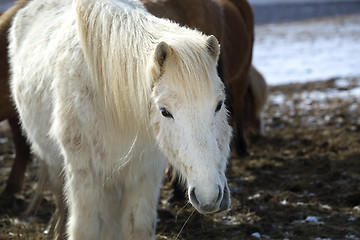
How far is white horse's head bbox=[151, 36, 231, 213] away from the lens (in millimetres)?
2412

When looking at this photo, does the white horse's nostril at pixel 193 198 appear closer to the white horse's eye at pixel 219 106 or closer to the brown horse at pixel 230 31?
the white horse's eye at pixel 219 106

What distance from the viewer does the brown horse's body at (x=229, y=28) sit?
477cm

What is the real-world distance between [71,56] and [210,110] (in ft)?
3.43

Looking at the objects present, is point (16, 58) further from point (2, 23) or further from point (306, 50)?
point (306, 50)

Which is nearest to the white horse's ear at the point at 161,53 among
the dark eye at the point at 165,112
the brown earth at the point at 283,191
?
the dark eye at the point at 165,112

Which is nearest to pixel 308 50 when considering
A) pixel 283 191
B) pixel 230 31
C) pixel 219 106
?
pixel 230 31

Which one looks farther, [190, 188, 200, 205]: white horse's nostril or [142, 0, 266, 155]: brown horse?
[142, 0, 266, 155]: brown horse

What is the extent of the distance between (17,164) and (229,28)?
2874mm

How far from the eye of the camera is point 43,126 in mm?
3486

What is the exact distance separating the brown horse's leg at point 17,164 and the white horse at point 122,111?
164 cm

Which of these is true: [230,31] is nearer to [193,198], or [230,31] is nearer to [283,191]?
[283,191]

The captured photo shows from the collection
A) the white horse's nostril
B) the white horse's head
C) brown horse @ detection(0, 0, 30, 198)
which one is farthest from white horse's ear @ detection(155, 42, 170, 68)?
brown horse @ detection(0, 0, 30, 198)

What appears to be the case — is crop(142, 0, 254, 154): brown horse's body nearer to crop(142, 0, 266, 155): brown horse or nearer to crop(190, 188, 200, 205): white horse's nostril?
crop(142, 0, 266, 155): brown horse

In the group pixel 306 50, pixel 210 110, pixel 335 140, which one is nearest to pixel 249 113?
pixel 335 140
